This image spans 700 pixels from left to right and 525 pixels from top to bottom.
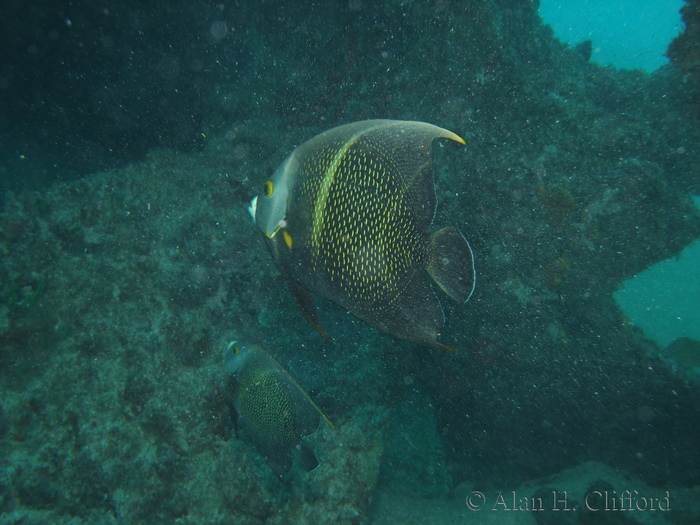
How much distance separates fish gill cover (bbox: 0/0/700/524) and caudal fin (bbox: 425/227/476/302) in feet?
6.81

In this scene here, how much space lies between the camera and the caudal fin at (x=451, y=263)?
1535 mm

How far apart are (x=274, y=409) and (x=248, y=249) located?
167 cm

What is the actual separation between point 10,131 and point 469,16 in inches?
203

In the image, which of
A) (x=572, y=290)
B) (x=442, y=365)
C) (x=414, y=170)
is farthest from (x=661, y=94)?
(x=414, y=170)

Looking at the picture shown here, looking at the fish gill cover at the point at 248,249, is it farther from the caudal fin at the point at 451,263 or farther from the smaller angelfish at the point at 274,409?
the caudal fin at the point at 451,263

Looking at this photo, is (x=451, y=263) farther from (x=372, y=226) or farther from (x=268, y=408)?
(x=268, y=408)

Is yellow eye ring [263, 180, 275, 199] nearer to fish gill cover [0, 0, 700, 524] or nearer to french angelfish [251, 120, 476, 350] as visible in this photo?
french angelfish [251, 120, 476, 350]

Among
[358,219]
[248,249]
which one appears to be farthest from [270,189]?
[248,249]

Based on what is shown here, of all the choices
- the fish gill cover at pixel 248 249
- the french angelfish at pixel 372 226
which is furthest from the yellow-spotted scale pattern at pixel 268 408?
the french angelfish at pixel 372 226

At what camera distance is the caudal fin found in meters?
1.54

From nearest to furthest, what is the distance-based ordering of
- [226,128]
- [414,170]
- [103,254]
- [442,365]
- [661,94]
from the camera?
[414,170] → [103,254] → [226,128] → [442,365] → [661,94]

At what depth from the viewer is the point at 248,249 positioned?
351 cm

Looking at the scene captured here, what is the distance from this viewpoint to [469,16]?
3330 mm

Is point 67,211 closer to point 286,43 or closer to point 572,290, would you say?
point 286,43
